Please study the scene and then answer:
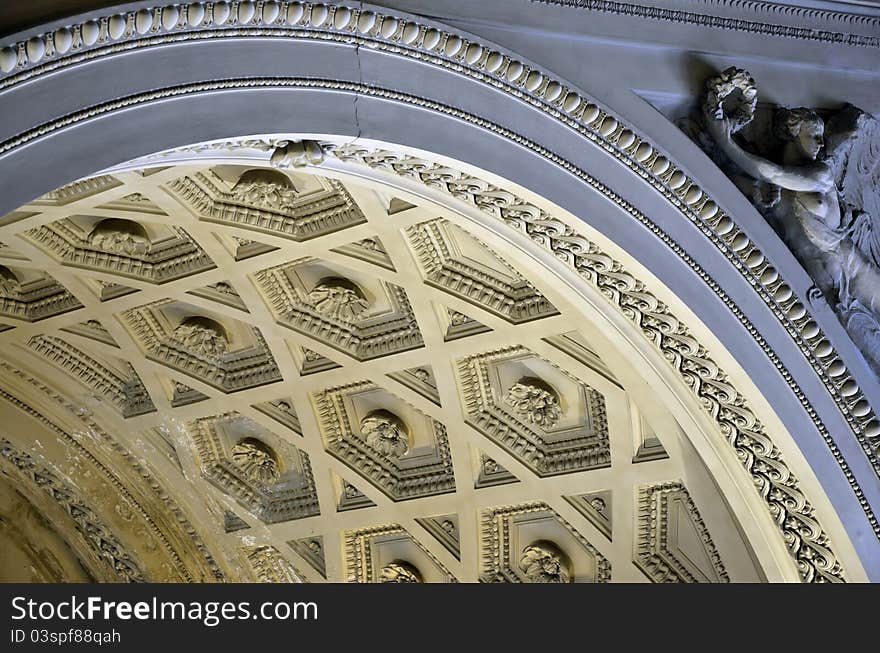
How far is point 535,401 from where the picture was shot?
831 cm

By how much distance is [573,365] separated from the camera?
795 cm

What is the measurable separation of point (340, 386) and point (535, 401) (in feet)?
5.04

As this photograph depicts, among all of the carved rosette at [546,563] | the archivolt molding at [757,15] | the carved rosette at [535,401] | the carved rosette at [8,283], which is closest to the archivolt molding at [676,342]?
the archivolt molding at [757,15]

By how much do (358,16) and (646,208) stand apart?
1.86 metres

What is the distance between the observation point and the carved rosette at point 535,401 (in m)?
8.26

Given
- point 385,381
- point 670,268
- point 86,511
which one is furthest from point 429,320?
point 86,511

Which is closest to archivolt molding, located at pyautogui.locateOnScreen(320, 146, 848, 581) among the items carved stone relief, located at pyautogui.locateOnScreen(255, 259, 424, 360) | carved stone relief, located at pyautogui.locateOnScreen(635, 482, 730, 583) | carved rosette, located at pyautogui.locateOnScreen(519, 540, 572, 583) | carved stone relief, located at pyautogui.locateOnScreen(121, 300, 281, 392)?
carved stone relief, located at pyautogui.locateOnScreen(635, 482, 730, 583)

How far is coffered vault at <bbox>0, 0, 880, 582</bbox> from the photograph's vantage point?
213 inches

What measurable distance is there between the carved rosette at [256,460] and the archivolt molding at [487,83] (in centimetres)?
448

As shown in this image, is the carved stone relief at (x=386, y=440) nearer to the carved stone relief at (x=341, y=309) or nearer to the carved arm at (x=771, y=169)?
the carved stone relief at (x=341, y=309)

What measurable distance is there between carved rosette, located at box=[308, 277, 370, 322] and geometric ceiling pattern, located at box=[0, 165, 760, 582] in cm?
1

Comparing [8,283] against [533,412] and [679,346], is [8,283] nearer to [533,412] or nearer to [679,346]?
[533,412]

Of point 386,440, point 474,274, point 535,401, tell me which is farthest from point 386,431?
point 474,274

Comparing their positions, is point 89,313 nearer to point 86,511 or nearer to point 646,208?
point 86,511
